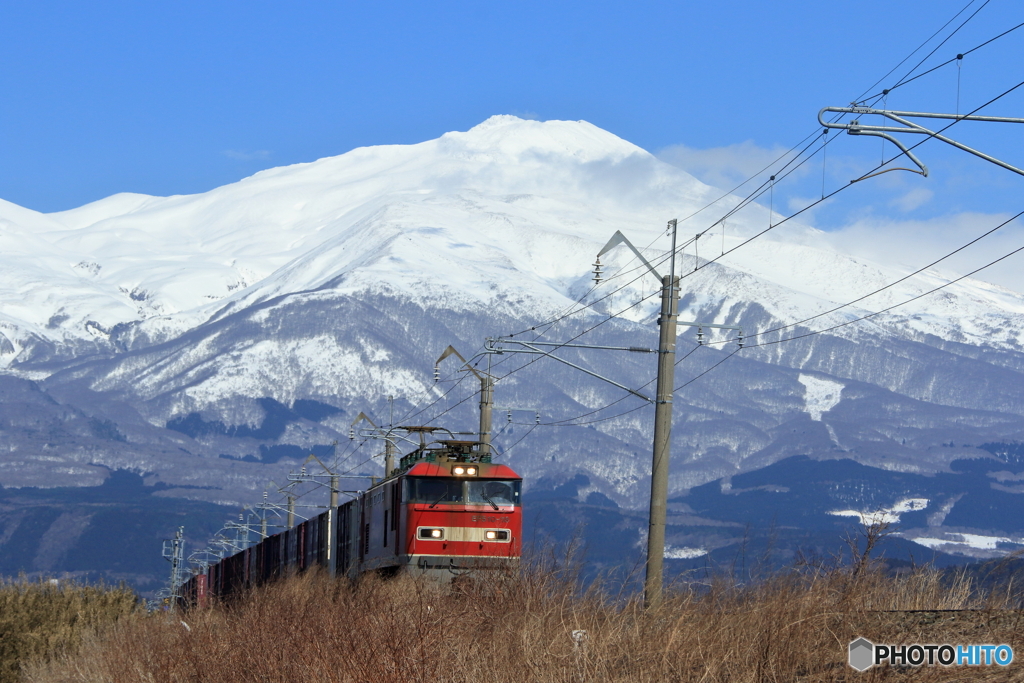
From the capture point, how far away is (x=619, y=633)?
14219 millimetres

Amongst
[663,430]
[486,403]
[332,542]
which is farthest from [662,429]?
[332,542]

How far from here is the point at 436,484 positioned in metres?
29.9

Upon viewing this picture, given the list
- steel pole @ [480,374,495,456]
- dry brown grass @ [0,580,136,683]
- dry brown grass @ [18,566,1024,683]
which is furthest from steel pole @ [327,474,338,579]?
dry brown grass @ [18,566,1024,683]

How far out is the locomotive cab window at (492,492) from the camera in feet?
98.7

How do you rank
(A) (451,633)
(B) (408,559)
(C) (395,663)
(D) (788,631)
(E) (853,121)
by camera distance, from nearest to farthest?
(D) (788,631) < (C) (395,663) < (A) (451,633) < (E) (853,121) < (B) (408,559)

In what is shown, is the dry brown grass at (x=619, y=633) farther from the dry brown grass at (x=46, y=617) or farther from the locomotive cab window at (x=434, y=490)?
the dry brown grass at (x=46, y=617)

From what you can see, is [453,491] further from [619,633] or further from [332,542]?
[619,633]

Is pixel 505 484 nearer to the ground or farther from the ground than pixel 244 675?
farther from the ground

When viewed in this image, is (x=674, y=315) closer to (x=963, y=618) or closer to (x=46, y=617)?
(x=963, y=618)

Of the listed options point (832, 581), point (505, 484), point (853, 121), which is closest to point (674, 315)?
point (505, 484)

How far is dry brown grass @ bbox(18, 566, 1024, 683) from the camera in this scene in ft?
40.6

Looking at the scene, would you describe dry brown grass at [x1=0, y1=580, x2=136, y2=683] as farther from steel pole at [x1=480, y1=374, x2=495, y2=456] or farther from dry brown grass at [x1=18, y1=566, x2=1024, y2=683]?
steel pole at [x1=480, y1=374, x2=495, y2=456]

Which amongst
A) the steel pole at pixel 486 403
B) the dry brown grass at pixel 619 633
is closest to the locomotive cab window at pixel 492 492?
the steel pole at pixel 486 403

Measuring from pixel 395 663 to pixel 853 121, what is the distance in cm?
1038
